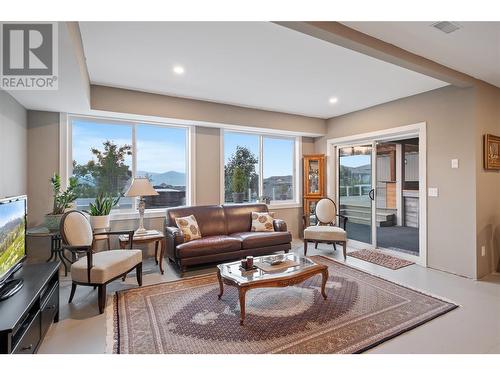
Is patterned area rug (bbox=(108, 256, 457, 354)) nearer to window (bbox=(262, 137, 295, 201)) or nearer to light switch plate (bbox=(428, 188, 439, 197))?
light switch plate (bbox=(428, 188, 439, 197))

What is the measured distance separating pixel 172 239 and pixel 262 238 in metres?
1.35

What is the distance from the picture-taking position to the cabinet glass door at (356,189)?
516cm

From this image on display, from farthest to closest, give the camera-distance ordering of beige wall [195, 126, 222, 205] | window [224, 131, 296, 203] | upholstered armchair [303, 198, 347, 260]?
window [224, 131, 296, 203] → beige wall [195, 126, 222, 205] → upholstered armchair [303, 198, 347, 260]

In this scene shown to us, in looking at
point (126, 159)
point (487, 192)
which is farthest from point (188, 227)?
point (487, 192)

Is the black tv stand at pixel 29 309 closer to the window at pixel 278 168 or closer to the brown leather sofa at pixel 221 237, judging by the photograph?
the brown leather sofa at pixel 221 237

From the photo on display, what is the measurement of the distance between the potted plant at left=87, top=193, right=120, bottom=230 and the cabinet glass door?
173 inches

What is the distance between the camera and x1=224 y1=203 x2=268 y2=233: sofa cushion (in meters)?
4.64

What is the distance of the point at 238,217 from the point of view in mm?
4730

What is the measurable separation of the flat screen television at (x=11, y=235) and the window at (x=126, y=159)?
186 centimetres

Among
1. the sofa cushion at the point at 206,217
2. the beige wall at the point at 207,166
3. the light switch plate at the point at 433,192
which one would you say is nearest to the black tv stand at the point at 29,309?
the sofa cushion at the point at 206,217

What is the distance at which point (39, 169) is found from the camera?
3844 millimetres

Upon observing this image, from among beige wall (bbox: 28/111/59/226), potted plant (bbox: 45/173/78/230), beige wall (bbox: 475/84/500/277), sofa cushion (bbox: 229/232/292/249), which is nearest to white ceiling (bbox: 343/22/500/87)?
beige wall (bbox: 475/84/500/277)

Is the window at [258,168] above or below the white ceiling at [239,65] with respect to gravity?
below

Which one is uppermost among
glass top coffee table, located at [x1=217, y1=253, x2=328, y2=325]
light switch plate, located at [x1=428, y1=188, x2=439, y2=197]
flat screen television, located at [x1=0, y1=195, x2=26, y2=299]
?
light switch plate, located at [x1=428, y1=188, x2=439, y2=197]
